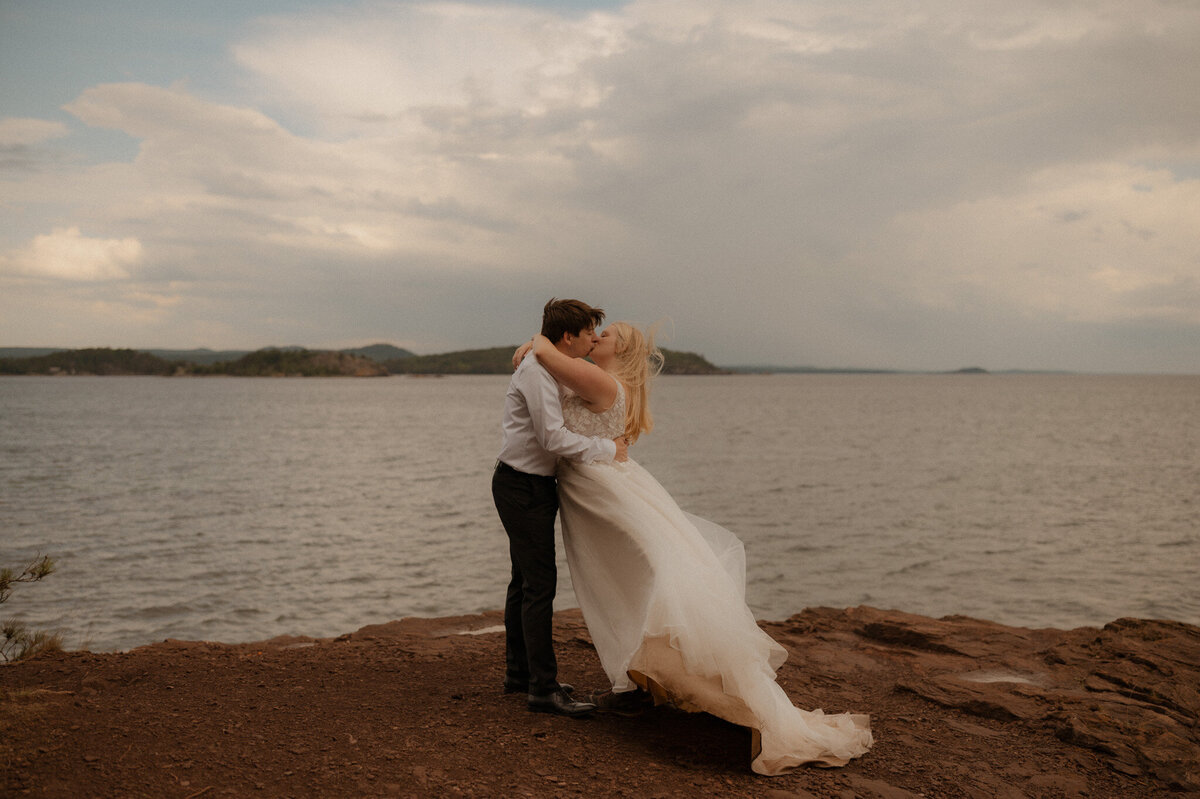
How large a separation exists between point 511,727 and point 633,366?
8.43 feet

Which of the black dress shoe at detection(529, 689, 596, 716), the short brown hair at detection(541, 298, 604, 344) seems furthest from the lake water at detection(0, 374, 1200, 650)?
the short brown hair at detection(541, 298, 604, 344)

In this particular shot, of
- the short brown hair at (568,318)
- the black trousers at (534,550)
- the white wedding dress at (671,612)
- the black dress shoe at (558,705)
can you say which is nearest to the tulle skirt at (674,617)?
the white wedding dress at (671,612)

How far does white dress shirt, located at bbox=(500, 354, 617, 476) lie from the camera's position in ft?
17.0

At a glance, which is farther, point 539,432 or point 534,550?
point 534,550

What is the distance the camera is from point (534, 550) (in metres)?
5.52

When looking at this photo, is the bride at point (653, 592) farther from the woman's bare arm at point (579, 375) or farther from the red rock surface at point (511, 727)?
the red rock surface at point (511, 727)

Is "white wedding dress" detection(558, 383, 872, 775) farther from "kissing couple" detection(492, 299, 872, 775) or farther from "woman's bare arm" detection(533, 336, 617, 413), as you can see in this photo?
"woman's bare arm" detection(533, 336, 617, 413)

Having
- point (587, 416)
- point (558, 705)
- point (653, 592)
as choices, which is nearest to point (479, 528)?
point (558, 705)

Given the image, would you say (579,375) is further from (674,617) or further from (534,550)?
(674,617)

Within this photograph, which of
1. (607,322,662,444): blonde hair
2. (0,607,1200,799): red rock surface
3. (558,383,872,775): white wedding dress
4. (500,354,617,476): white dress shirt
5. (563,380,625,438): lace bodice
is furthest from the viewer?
(607,322,662,444): blonde hair

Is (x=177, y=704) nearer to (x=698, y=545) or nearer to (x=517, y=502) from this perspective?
(x=517, y=502)

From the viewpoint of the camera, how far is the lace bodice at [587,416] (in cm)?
545

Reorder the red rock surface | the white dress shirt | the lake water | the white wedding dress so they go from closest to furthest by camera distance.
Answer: the red rock surface, the white wedding dress, the white dress shirt, the lake water

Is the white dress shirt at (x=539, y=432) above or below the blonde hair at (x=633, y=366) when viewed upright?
below
